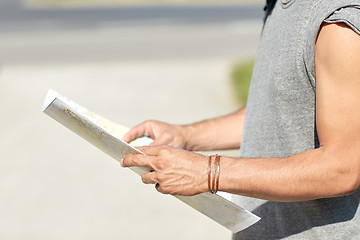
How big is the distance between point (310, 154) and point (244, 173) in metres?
0.17

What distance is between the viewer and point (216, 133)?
87.6 inches

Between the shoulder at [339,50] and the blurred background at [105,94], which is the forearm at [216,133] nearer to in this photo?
the shoulder at [339,50]

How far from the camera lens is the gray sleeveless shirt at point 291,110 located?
1.53 meters

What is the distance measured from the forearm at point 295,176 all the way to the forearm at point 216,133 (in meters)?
0.64

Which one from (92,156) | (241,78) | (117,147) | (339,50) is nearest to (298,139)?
(339,50)

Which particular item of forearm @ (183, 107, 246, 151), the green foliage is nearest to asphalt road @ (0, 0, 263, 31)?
the green foliage

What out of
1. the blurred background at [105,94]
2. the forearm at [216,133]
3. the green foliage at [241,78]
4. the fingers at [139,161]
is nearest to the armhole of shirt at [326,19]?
the fingers at [139,161]

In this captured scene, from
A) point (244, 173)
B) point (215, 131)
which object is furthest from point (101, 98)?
point (244, 173)

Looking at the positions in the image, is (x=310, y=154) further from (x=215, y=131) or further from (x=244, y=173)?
(x=215, y=131)

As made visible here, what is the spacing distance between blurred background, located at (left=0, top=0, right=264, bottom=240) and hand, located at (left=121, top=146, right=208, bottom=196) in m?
2.85

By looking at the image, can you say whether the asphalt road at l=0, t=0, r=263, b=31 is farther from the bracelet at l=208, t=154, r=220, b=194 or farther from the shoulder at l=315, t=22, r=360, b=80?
the shoulder at l=315, t=22, r=360, b=80

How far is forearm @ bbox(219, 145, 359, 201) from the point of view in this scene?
57.8 inches

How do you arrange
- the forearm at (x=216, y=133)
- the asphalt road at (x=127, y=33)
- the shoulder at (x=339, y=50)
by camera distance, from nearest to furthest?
the shoulder at (x=339, y=50)
the forearm at (x=216, y=133)
the asphalt road at (x=127, y=33)

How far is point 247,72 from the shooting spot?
848 centimetres
